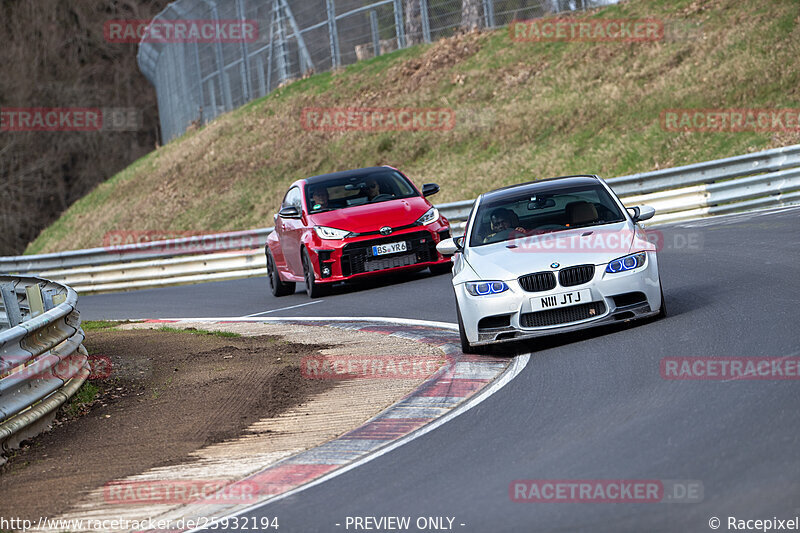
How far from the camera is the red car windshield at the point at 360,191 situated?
16344 mm

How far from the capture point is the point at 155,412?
9078 millimetres

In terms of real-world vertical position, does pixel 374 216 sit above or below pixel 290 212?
below

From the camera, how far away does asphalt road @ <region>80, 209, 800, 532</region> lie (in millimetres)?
5070

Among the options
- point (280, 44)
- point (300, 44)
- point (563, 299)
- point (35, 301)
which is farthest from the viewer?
point (280, 44)

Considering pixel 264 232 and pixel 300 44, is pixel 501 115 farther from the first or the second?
pixel 300 44

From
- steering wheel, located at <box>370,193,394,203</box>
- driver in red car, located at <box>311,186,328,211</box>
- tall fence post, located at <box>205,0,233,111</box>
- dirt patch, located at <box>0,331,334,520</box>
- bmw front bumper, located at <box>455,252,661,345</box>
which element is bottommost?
dirt patch, located at <box>0,331,334,520</box>

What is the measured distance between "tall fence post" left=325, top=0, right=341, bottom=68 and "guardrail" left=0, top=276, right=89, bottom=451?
1010 inches

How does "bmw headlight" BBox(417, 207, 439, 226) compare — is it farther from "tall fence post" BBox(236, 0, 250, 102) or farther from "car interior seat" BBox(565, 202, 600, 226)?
"tall fence post" BBox(236, 0, 250, 102)

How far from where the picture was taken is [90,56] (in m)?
66.8

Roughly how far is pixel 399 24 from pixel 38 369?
91.6 ft

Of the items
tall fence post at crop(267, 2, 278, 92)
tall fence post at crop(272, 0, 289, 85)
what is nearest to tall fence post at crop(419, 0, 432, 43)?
tall fence post at crop(272, 0, 289, 85)

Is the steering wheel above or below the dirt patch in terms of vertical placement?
above

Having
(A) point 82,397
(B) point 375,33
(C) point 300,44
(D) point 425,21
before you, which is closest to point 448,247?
(A) point 82,397

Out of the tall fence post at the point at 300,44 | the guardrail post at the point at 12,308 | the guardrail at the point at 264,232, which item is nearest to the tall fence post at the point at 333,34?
the tall fence post at the point at 300,44
